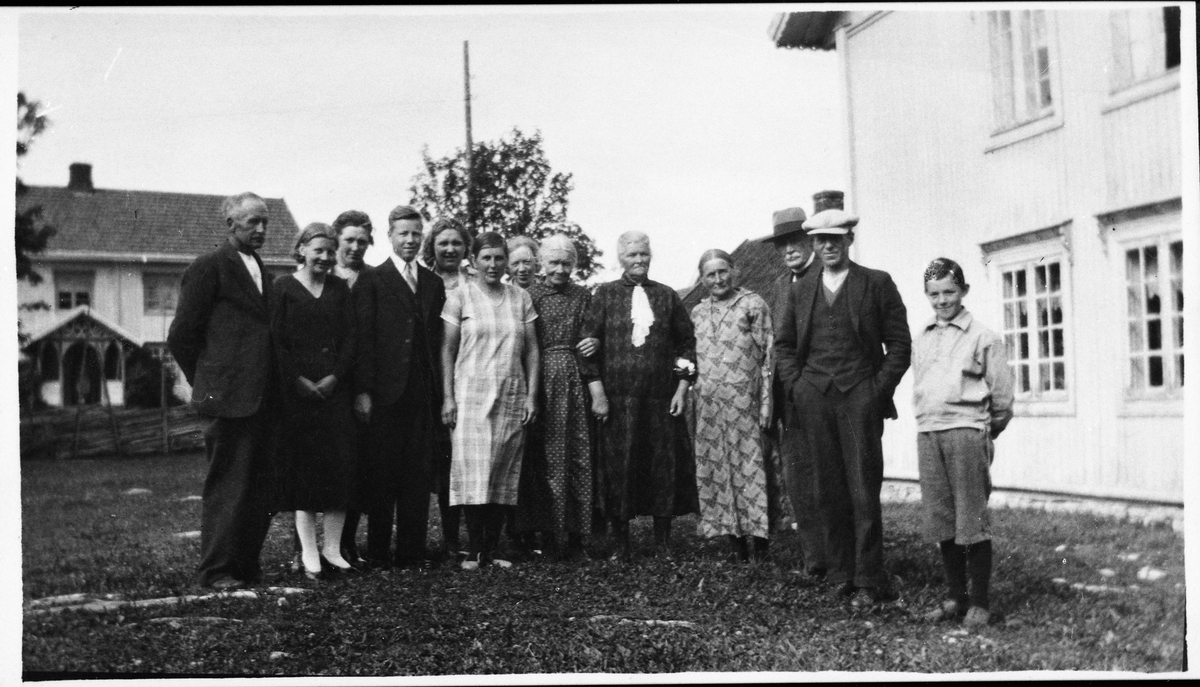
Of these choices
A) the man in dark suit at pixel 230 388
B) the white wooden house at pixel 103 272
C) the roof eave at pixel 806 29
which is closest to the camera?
the man in dark suit at pixel 230 388

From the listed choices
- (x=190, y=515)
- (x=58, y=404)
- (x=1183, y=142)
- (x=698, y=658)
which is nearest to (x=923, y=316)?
(x=1183, y=142)

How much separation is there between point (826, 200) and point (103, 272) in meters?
3.58

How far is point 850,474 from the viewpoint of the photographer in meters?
4.72

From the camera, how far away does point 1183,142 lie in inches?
183

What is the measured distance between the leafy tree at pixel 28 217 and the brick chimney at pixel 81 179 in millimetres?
203

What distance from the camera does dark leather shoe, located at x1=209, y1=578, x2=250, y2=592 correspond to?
4551mm

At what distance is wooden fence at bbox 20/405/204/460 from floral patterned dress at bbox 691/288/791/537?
2548mm

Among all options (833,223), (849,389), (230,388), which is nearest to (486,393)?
(230,388)

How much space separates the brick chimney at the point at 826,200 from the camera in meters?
5.45

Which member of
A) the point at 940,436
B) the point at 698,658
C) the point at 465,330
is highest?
the point at 465,330

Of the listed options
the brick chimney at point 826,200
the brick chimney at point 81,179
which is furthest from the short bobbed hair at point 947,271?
the brick chimney at point 81,179

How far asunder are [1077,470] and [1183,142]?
1762 millimetres

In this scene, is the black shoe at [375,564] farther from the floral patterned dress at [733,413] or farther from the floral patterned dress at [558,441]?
the floral patterned dress at [733,413]

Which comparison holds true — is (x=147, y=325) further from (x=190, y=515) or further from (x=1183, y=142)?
(x=1183, y=142)
